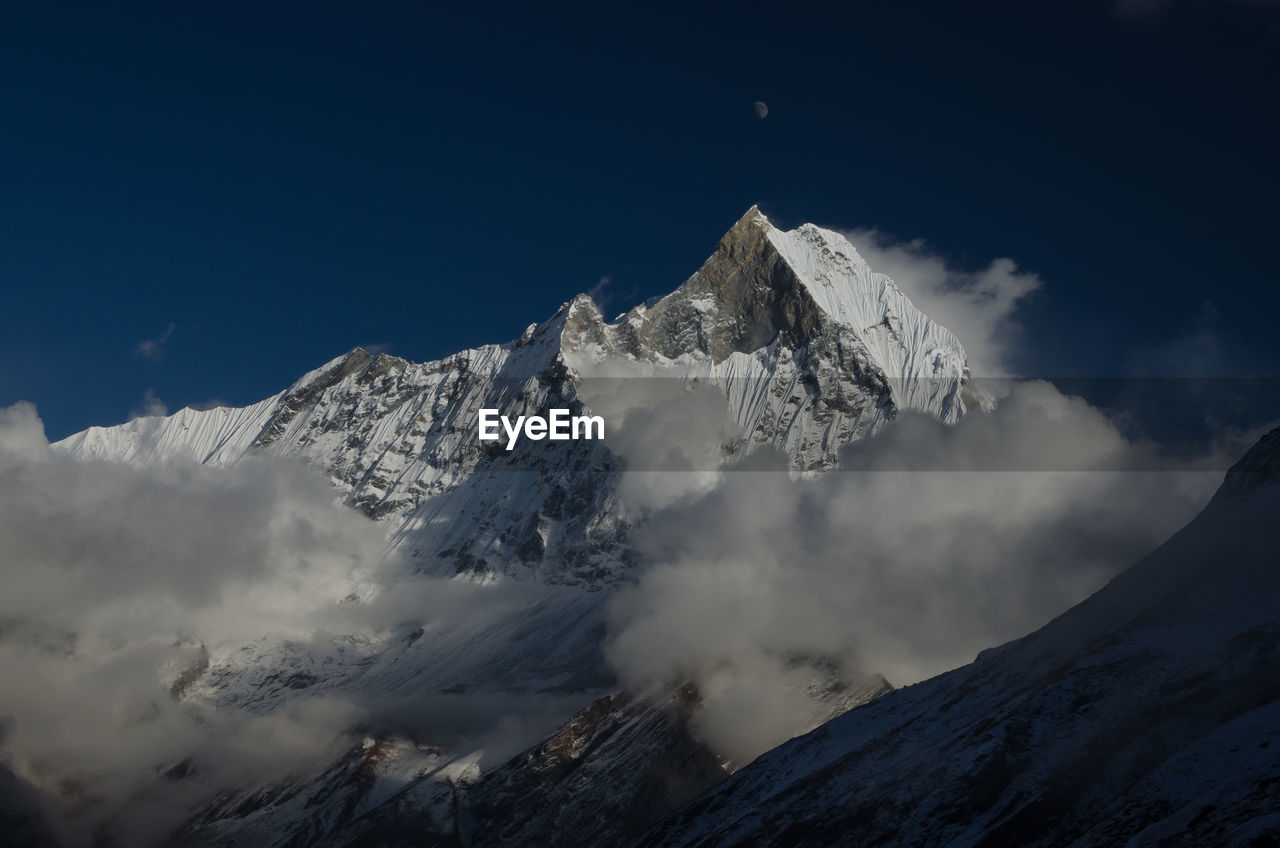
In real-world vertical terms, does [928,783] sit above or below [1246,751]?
above

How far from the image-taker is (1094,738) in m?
111

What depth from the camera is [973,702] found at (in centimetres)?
13700

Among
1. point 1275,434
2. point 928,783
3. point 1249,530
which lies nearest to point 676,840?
point 928,783

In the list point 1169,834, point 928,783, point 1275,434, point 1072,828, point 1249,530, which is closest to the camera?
point 1169,834

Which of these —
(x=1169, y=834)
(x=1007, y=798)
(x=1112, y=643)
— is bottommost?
(x=1169, y=834)

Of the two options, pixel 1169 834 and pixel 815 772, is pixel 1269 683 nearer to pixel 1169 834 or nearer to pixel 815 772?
pixel 1169 834

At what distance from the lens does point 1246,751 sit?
9219 centimetres

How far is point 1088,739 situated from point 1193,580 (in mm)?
27169

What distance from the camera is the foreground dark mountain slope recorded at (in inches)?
3733

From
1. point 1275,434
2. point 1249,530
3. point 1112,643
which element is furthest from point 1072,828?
point 1275,434

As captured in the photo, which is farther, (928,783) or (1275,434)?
(1275,434)

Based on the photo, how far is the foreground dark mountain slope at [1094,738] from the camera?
311ft

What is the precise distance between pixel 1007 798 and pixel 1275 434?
60.2 metres

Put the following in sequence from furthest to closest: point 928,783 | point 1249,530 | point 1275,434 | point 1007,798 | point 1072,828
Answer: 1. point 1275,434
2. point 1249,530
3. point 928,783
4. point 1007,798
5. point 1072,828
